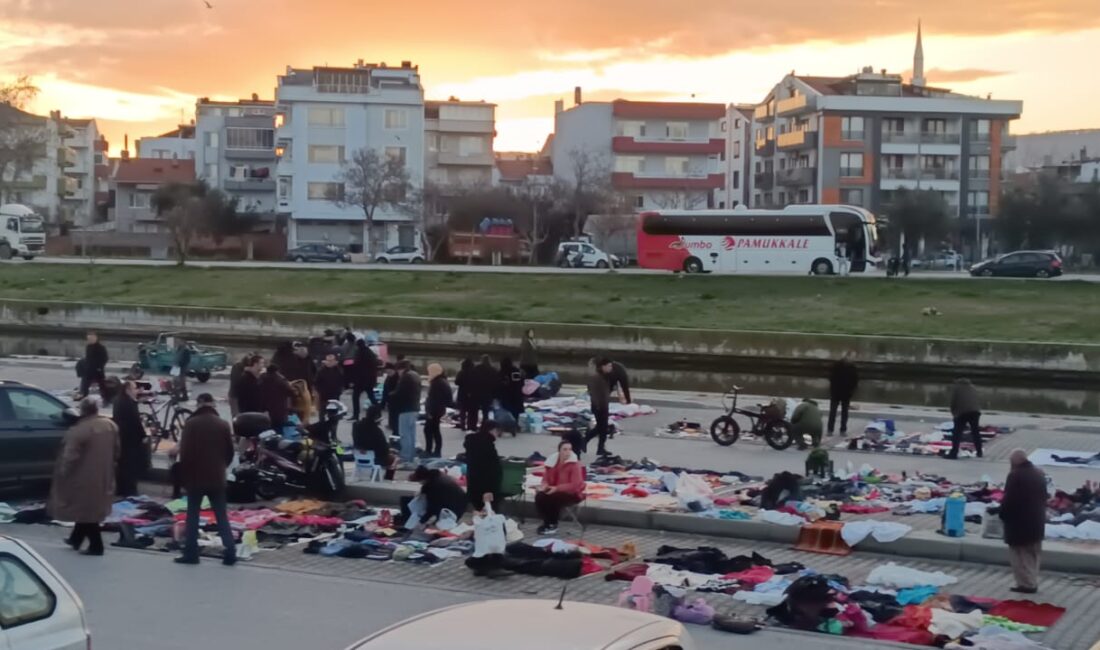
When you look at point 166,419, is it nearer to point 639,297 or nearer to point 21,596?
point 21,596

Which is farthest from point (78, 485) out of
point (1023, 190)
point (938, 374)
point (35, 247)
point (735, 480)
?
point (1023, 190)

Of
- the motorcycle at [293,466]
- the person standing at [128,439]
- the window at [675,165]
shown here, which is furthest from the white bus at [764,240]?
the person standing at [128,439]

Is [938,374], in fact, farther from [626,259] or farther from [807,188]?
[807,188]

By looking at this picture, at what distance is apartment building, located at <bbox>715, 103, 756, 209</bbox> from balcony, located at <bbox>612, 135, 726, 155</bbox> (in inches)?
509

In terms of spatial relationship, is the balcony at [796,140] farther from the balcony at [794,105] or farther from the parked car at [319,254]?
the parked car at [319,254]

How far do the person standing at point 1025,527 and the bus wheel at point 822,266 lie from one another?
1946 inches

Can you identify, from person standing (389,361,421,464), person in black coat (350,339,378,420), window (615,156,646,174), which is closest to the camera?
person standing (389,361,421,464)

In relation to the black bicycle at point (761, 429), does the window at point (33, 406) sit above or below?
above

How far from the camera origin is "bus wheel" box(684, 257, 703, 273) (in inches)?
2500

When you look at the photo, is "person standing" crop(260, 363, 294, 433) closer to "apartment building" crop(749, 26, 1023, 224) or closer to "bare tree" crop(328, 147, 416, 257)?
"bare tree" crop(328, 147, 416, 257)

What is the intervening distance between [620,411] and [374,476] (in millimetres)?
9931

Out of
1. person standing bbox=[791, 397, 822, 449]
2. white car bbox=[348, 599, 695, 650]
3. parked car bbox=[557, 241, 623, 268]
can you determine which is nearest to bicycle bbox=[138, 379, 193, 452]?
person standing bbox=[791, 397, 822, 449]

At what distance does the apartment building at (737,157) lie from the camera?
116 meters

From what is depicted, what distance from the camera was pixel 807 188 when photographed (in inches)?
3917
